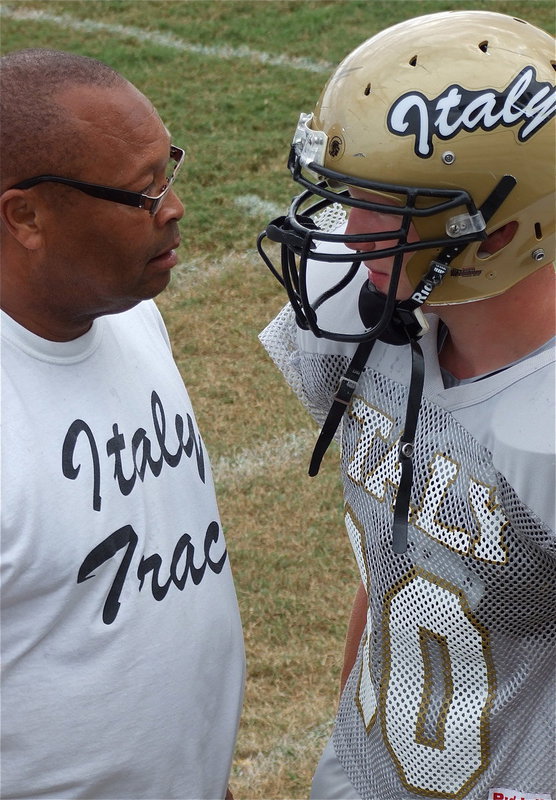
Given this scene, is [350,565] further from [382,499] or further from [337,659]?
[382,499]

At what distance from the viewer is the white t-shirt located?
6.15 feet

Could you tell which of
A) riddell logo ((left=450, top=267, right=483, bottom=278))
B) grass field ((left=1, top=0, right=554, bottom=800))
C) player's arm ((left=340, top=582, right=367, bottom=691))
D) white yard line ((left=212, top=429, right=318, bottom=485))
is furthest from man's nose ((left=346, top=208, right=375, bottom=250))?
white yard line ((left=212, top=429, right=318, bottom=485))

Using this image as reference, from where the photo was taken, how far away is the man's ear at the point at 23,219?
1.93m

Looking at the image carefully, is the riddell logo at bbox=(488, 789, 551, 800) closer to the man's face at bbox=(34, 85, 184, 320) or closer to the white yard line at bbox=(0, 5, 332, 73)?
the man's face at bbox=(34, 85, 184, 320)

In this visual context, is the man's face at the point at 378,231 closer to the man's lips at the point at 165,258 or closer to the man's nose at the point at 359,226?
the man's nose at the point at 359,226

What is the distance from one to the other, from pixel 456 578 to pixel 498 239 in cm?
59

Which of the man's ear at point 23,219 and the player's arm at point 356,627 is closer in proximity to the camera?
the man's ear at point 23,219

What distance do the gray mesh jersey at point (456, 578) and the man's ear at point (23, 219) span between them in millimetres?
578

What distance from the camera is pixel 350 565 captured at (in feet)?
12.8

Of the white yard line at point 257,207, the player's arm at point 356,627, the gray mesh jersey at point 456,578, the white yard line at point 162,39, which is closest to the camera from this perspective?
the gray mesh jersey at point 456,578

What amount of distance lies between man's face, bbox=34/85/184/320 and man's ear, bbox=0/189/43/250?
0.02 m

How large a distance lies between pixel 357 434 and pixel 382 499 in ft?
0.50

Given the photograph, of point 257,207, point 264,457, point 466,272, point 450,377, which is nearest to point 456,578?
point 450,377

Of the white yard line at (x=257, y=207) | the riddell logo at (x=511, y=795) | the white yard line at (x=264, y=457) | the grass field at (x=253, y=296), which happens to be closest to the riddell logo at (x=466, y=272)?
the riddell logo at (x=511, y=795)
